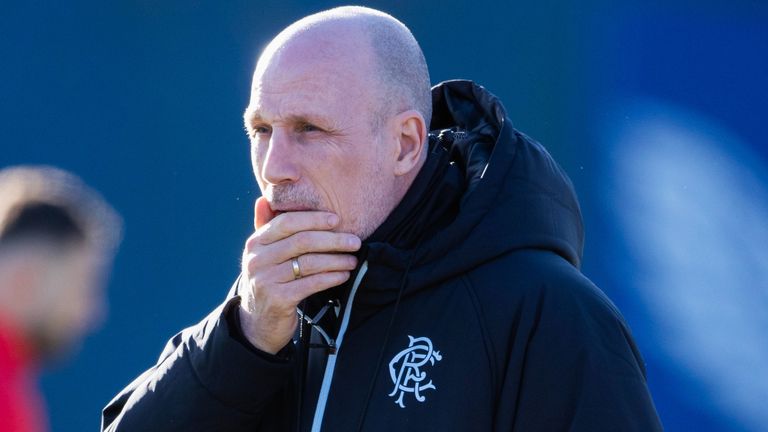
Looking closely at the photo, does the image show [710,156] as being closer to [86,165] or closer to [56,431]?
[86,165]

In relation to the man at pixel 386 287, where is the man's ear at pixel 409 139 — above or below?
above

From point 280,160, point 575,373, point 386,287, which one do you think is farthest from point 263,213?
point 575,373

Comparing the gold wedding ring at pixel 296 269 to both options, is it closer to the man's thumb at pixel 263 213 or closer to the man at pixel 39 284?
the man's thumb at pixel 263 213

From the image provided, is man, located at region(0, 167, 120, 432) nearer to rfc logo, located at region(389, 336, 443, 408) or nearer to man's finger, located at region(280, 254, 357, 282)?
man's finger, located at region(280, 254, 357, 282)

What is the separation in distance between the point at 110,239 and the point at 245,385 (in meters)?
0.87

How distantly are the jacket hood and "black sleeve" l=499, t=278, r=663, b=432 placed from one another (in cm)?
17

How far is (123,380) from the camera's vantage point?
155 inches

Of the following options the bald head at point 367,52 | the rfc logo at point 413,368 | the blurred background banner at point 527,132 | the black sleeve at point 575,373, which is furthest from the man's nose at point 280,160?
the blurred background banner at point 527,132

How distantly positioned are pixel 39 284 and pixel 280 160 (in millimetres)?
568

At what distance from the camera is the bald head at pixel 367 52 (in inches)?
90.5

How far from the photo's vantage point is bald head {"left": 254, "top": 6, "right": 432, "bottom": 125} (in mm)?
2299

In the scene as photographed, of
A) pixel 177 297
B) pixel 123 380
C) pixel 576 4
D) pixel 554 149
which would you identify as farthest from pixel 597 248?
pixel 123 380

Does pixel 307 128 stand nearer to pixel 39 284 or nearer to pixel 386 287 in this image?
pixel 386 287

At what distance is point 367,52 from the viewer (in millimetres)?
2316
